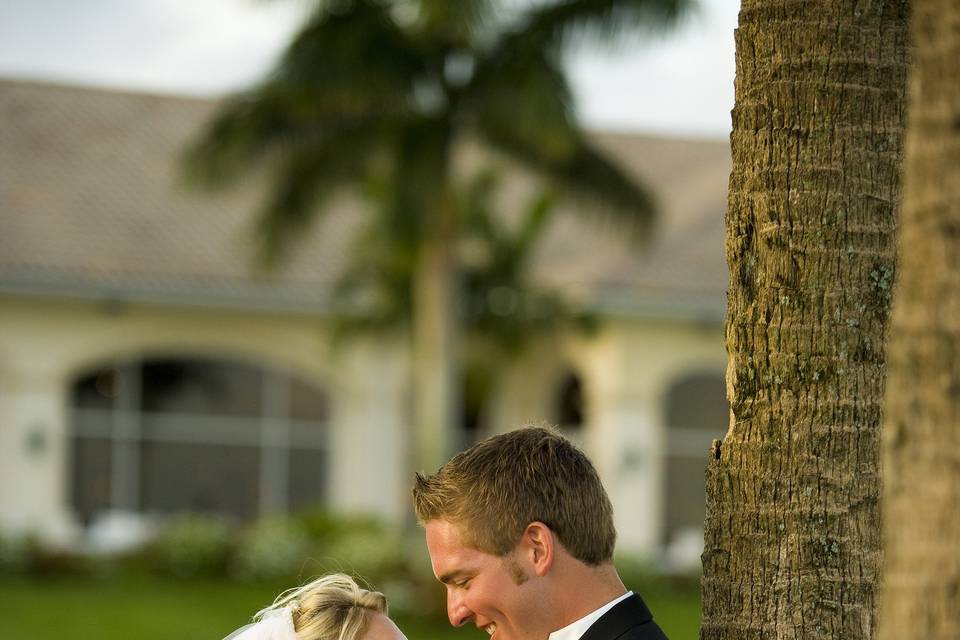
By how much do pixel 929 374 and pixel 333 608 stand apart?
2.30 m

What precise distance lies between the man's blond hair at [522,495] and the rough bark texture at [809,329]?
369 mm

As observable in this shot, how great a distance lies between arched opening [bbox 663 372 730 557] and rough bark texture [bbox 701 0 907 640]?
24132 mm

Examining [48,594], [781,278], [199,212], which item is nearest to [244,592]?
[48,594]

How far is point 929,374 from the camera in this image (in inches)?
100

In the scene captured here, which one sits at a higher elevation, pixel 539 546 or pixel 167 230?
pixel 167 230

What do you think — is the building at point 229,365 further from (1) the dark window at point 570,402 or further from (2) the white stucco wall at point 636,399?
(1) the dark window at point 570,402

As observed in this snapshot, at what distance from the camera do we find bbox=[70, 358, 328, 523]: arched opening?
26219mm

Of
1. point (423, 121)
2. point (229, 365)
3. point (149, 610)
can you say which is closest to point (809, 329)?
point (423, 121)

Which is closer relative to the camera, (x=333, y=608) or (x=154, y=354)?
(x=333, y=608)

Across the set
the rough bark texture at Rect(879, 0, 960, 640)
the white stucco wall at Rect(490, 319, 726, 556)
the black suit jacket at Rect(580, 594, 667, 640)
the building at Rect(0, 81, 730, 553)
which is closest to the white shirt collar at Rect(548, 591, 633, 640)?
the black suit jacket at Rect(580, 594, 667, 640)

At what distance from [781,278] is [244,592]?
1905 centimetres

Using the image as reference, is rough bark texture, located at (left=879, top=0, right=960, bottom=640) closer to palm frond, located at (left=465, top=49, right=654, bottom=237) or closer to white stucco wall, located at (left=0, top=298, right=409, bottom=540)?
palm frond, located at (left=465, top=49, right=654, bottom=237)

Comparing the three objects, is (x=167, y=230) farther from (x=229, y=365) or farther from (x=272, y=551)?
(x=272, y=551)

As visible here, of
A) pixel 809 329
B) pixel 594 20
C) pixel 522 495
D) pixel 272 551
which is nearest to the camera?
pixel 522 495
